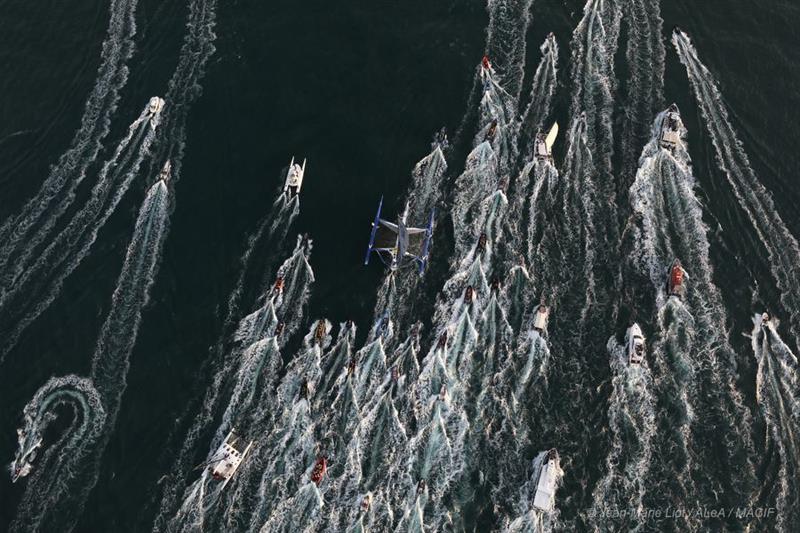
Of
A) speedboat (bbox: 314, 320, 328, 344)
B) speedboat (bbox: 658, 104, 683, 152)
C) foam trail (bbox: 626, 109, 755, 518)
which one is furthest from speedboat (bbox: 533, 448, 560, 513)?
speedboat (bbox: 658, 104, 683, 152)

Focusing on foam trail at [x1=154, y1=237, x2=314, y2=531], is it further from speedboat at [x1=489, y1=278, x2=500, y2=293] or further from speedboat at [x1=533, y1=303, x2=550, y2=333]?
speedboat at [x1=533, y1=303, x2=550, y2=333]

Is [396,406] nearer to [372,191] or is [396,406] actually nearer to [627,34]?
[372,191]

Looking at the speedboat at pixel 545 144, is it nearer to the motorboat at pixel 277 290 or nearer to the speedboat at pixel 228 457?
the motorboat at pixel 277 290

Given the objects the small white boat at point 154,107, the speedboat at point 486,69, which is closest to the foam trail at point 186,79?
the small white boat at point 154,107

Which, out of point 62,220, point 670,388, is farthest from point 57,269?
point 670,388

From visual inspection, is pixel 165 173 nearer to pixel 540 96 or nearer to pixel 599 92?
pixel 540 96

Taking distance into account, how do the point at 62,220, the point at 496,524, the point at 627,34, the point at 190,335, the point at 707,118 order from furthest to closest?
the point at 627,34 → the point at 707,118 → the point at 62,220 → the point at 190,335 → the point at 496,524
